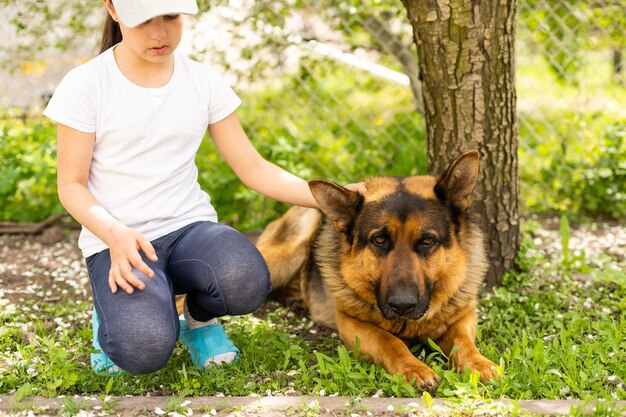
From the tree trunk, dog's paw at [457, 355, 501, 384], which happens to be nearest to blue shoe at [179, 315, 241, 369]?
dog's paw at [457, 355, 501, 384]

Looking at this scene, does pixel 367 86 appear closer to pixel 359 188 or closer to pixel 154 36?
pixel 359 188

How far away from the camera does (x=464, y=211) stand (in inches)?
138

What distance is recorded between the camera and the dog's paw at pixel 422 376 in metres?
2.96

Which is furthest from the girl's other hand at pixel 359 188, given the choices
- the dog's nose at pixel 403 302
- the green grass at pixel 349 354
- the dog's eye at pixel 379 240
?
the green grass at pixel 349 354

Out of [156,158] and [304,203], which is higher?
[156,158]

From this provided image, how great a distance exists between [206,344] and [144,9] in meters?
1.55

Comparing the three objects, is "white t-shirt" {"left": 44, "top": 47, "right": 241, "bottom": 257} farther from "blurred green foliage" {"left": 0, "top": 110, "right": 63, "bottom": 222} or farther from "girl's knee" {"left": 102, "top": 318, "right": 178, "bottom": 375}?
"blurred green foliage" {"left": 0, "top": 110, "right": 63, "bottom": 222}

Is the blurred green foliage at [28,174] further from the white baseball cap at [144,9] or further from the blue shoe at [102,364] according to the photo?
the white baseball cap at [144,9]

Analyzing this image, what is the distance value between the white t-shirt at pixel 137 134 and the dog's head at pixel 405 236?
64 cm

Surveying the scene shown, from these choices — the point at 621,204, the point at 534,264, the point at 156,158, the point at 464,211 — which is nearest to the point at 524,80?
the point at 621,204

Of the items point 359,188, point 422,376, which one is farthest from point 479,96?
point 422,376

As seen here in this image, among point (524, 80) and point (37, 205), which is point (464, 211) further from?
point (524, 80)

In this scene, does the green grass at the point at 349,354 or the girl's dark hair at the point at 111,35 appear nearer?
the green grass at the point at 349,354

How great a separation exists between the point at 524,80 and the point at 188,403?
5.93m
